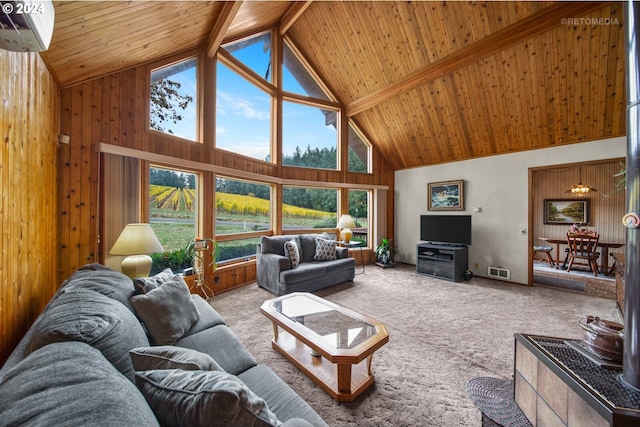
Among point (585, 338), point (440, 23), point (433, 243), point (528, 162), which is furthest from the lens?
point (433, 243)

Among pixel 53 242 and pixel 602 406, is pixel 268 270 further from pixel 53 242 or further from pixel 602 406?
pixel 602 406

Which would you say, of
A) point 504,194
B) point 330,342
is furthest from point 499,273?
point 330,342

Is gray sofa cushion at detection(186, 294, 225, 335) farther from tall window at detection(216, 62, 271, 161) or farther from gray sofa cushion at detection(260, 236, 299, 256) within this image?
tall window at detection(216, 62, 271, 161)

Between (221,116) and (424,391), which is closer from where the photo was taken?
(424,391)

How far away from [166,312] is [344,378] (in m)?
1.30

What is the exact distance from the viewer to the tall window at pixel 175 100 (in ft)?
10.9

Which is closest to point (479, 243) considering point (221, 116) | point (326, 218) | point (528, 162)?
point (528, 162)

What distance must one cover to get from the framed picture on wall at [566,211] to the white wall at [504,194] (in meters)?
3.25

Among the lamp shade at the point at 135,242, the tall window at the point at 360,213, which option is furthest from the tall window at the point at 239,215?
the tall window at the point at 360,213

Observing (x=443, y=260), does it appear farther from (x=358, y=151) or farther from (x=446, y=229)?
(x=358, y=151)

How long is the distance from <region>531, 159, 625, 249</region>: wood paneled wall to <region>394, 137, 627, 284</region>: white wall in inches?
48.3

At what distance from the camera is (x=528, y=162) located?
14.7 ft

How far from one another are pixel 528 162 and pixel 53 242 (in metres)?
6.81

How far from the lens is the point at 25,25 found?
92 centimetres
